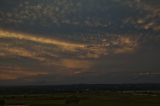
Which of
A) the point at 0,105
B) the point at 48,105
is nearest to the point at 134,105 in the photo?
the point at 48,105

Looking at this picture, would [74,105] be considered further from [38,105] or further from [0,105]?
[0,105]

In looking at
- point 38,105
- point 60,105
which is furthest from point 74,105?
point 38,105

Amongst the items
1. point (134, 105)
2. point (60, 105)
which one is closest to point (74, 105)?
point (60, 105)

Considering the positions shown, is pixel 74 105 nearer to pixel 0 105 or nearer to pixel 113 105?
pixel 113 105

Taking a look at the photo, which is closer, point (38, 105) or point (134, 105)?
point (134, 105)

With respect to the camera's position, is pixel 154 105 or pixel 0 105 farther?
pixel 0 105

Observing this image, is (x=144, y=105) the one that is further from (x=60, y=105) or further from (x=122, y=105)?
(x=60, y=105)

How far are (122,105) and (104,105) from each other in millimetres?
3185

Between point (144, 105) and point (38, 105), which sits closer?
point (144, 105)

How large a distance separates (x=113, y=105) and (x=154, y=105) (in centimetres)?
695

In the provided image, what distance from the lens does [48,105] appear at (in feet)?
215

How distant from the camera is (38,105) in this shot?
66000mm

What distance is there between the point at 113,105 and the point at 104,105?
1.59m

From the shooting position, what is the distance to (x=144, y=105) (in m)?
61.3
